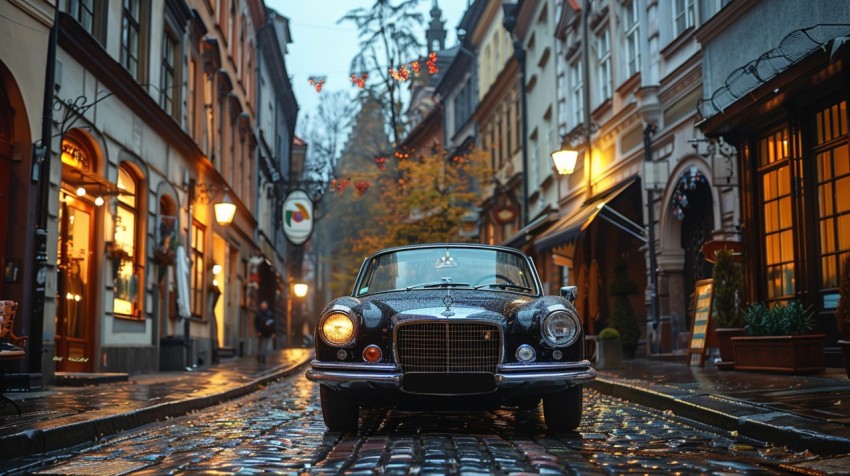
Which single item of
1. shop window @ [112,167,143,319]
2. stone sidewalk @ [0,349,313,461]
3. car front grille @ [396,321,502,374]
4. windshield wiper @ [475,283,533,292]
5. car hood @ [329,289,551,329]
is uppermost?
shop window @ [112,167,143,319]

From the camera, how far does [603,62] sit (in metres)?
23.7

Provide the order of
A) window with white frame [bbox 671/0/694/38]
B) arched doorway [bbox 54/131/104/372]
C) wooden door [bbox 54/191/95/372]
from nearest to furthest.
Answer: arched doorway [bbox 54/131/104/372] < wooden door [bbox 54/191/95/372] < window with white frame [bbox 671/0/694/38]

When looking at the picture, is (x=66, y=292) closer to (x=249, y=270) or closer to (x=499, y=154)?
(x=249, y=270)

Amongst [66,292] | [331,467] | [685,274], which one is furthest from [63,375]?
[685,274]

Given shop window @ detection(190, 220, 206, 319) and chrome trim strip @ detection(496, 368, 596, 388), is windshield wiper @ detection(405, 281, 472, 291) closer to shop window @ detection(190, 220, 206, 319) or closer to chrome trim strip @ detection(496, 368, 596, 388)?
chrome trim strip @ detection(496, 368, 596, 388)

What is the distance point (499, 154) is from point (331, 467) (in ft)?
106

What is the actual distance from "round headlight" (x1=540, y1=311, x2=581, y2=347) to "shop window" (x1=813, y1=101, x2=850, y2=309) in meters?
5.97

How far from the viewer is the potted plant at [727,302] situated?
14.0 meters

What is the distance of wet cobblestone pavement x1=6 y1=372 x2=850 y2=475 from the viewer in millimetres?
6094

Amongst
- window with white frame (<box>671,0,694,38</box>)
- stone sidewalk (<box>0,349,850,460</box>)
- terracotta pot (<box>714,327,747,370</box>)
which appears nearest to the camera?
stone sidewalk (<box>0,349,850,460</box>)

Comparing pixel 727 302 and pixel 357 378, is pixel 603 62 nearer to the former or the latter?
pixel 727 302

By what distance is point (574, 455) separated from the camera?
666 centimetres

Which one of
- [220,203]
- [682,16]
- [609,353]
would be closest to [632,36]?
[682,16]

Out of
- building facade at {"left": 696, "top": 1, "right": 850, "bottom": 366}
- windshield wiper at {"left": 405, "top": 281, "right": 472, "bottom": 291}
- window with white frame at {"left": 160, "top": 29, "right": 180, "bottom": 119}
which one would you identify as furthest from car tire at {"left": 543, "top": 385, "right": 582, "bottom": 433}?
window with white frame at {"left": 160, "top": 29, "right": 180, "bottom": 119}
